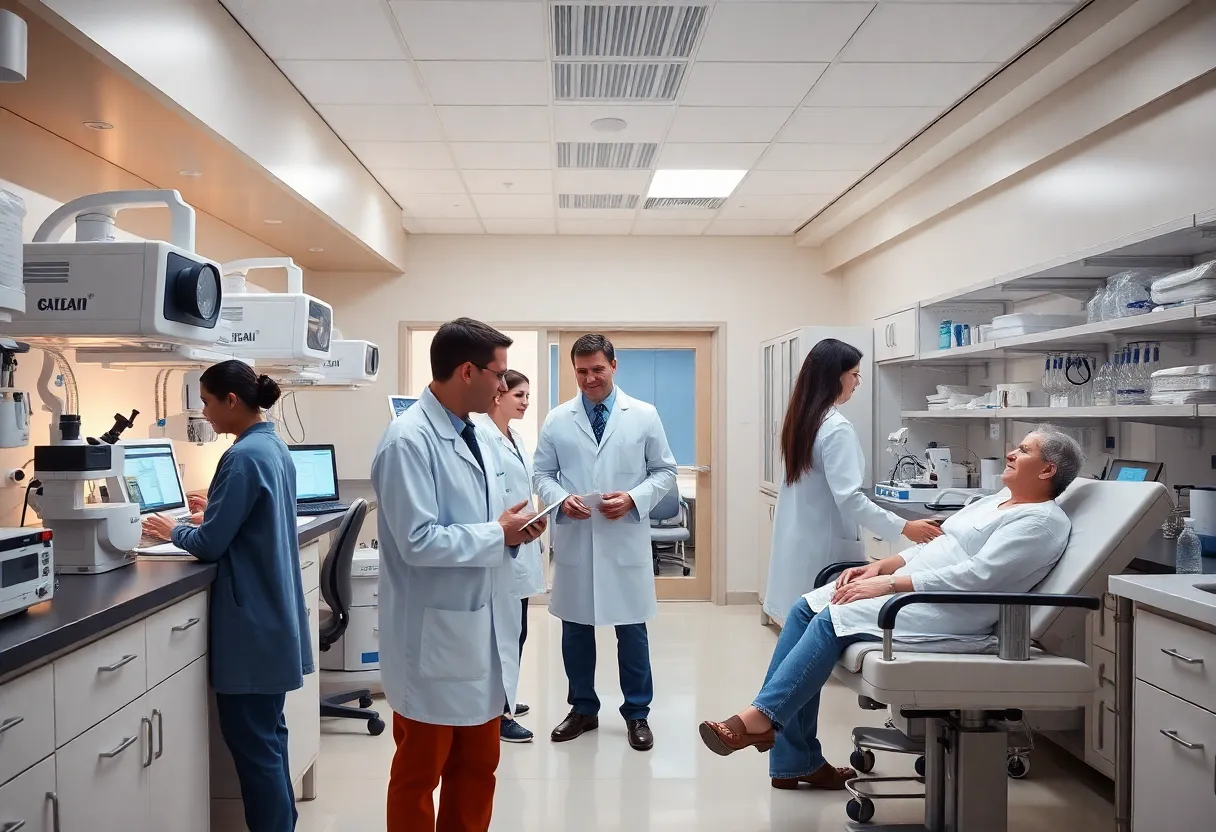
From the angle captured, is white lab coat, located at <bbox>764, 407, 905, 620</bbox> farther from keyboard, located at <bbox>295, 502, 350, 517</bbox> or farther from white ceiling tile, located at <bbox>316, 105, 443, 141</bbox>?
white ceiling tile, located at <bbox>316, 105, 443, 141</bbox>

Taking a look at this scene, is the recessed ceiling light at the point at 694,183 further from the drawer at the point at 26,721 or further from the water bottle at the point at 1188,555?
the drawer at the point at 26,721

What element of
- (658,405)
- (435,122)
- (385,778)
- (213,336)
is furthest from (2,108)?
(658,405)

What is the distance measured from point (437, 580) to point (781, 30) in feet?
7.71

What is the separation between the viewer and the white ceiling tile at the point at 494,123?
3.92 meters

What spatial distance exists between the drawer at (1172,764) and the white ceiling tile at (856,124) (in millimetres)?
2779

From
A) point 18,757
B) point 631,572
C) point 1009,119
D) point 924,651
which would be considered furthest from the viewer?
point 1009,119


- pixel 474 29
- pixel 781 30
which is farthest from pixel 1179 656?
pixel 474 29

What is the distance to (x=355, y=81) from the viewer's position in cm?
356

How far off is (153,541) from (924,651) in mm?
2331

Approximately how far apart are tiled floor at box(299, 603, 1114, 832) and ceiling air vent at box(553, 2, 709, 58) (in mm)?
2739

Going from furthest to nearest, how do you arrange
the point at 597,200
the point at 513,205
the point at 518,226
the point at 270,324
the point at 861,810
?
the point at 518,226, the point at 513,205, the point at 597,200, the point at 270,324, the point at 861,810

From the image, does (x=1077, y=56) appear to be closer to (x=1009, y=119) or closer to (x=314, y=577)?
(x=1009, y=119)

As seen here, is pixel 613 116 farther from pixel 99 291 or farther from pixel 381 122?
pixel 99 291

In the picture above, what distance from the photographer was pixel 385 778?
3.18m
